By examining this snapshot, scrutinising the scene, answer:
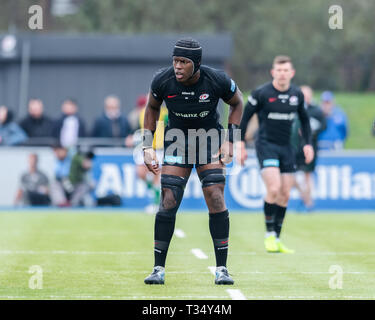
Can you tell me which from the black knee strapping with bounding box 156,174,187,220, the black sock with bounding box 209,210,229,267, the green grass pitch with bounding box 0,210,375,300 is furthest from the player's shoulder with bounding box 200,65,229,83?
the green grass pitch with bounding box 0,210,375,300

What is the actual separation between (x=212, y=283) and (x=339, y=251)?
4005mm

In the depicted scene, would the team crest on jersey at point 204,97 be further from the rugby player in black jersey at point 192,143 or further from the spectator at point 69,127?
the spectator at point 69,127

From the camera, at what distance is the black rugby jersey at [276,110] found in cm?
1317

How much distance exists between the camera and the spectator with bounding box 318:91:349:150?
75.8 feet

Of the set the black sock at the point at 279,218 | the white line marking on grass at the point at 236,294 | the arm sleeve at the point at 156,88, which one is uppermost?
the arm sleeve at the point at 156,88

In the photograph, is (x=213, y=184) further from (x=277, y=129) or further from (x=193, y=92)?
(x=277, y=129)

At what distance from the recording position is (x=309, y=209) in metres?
21.2

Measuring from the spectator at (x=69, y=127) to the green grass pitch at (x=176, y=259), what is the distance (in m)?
3.19

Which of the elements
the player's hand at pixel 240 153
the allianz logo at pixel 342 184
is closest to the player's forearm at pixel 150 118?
the player's hand at pixel 240 153

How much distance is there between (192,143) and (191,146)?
0.03m

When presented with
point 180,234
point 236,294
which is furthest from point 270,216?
point 236,294

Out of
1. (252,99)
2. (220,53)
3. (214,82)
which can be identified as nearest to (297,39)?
(220,53)

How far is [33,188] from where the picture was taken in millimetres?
21453
